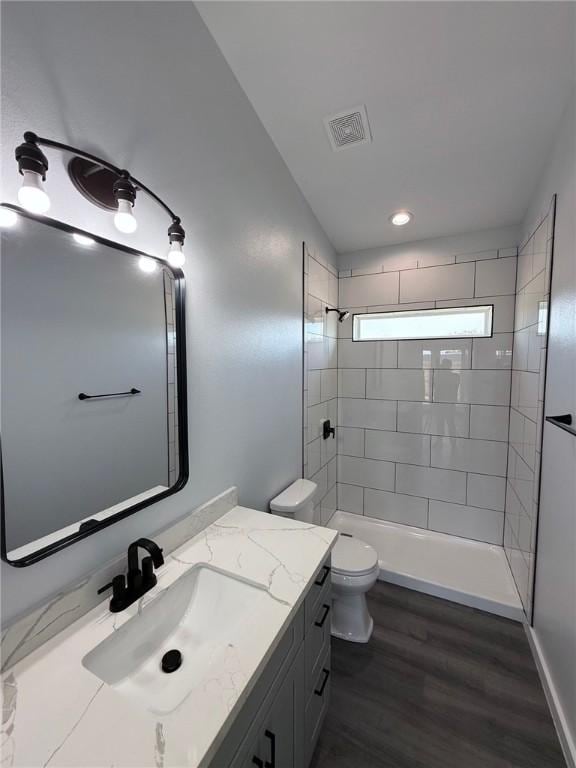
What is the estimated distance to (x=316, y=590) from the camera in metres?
1.08

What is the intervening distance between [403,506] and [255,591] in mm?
Answer: 2180

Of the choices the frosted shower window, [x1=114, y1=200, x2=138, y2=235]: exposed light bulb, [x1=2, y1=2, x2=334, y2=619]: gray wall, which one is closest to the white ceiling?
[x1=2, y1=2, x2=334, y2=619]: gray wall

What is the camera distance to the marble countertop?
0.50 meters

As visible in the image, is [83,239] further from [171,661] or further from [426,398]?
[426,398]

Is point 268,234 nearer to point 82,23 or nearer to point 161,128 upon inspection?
point 161,128

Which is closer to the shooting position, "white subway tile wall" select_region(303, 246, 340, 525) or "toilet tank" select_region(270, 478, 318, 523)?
"toilet tank" select_region(270, 478, 318, 523)

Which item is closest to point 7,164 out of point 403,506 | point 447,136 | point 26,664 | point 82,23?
point 82,23

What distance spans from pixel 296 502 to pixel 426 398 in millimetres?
1534

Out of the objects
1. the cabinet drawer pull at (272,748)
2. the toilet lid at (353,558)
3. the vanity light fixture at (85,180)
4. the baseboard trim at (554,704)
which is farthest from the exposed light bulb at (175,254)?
the baseboard trim at (554,704)

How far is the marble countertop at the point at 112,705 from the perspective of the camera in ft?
1.63

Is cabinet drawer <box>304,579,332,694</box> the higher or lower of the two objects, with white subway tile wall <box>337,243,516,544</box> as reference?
lower

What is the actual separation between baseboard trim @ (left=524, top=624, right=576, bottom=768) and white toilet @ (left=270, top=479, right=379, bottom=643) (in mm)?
810

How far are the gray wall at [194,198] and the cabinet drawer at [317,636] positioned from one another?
0.55 meters

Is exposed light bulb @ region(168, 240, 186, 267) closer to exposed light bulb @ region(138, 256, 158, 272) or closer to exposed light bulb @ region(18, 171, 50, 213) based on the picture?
exposed light bulb @ region(138, 256, 158, 272)
